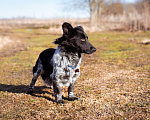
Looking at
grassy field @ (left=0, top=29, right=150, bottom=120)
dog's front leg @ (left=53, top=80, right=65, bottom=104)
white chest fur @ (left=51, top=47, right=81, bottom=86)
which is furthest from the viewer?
dog's front leg @ (left=53, top=80, right=65, bottom=104)

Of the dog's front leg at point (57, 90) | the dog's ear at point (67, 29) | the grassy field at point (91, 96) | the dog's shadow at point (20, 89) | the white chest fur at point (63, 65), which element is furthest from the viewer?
the dog's shadow at point (20, 89)

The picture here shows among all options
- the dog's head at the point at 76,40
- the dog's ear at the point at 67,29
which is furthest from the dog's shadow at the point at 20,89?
the dog's ear at the point at 67,29

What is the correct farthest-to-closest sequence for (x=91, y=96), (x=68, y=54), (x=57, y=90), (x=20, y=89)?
1. (x=20, y=89)
2. (x=91, y=96)
3. (x=57, y=90)
4. (x=68, y=54)

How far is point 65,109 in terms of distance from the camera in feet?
15.8

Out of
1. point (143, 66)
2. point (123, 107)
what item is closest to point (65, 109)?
point (123, 107)

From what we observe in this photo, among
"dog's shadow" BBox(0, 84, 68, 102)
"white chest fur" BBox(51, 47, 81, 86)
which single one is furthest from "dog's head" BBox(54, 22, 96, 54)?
"dog's shadow" BBox(0, 84, 68, 102)

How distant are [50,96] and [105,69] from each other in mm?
3727

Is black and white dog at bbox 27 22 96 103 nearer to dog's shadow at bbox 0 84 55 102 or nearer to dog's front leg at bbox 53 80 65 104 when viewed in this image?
dog's front leg at bbox 53 80 65 104

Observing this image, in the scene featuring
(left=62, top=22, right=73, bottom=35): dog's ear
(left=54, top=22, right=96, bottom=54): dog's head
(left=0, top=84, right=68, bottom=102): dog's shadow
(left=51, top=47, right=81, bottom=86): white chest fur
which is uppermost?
(left=62, top=22, right=73, bottom=35): dog's ear

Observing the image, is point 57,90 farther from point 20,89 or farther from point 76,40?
point 20,89

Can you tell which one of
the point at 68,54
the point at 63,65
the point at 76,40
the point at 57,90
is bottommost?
the point at 57,90

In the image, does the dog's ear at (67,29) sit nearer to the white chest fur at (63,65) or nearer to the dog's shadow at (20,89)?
the white chest fur at (63,65)

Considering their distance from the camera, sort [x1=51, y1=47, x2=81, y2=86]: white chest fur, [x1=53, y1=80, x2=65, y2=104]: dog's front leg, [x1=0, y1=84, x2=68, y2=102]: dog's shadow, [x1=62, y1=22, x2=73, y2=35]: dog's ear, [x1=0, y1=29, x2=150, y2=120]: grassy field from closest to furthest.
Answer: [x1=0, y1=29, x2=150, y2=120]: grassy field < [x1=62, y1=22, x2=73, y2=35]: dog's ear < [x1=51, y1=47, x2=81, y2=86]: white chest fur < [x1=53, y1=80, x2=65, y2=104]: dog's front leg < [x1=0, y1=84, x2=68, y2=102]: dog's shadow

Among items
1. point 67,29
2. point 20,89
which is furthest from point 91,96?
point 20,89
